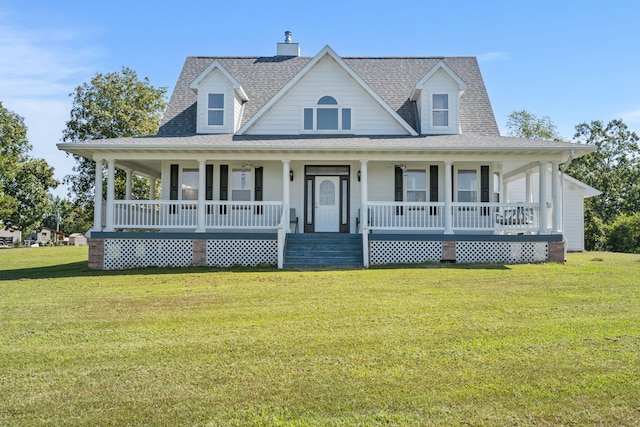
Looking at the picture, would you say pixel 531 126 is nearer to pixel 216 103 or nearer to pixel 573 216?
pixel 573 216

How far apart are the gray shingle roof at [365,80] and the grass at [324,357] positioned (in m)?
10.3

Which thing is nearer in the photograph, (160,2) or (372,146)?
(160,2)

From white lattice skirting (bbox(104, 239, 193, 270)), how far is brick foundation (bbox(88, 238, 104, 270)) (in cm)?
28

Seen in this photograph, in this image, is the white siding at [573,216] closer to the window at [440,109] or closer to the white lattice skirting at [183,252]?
the window at [440,109]

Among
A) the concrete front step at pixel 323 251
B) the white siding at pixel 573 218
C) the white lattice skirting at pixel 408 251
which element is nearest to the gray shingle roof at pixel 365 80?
the white lattice skirting at pixel 408 251

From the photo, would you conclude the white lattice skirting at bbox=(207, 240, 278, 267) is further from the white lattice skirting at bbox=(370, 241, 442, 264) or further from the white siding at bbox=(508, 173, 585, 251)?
the white siding at bbox=(508, 173, 585, 251)

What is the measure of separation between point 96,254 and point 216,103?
261 inches

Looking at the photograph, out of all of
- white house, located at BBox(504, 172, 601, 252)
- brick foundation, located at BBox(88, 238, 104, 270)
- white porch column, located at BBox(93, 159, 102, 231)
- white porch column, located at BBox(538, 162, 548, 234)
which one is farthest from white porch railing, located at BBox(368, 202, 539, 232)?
white porch column, located at BBox(93, 159, 102, 231)

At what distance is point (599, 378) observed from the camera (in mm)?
4781

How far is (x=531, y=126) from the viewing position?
47.2 meters

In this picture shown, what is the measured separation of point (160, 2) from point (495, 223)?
465 inches

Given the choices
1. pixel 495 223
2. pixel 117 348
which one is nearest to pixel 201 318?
pixel 117 348

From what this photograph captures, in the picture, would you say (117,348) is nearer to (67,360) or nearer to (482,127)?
(67,360)

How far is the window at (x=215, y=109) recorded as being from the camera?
59.8 feet
